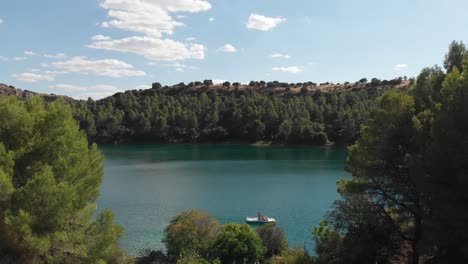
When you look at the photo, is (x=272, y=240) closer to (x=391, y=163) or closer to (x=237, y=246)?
(x=237, y=246)

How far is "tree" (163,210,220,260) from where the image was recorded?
88.4 ft

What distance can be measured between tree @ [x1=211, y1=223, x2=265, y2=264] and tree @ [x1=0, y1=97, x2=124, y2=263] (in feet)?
28.1

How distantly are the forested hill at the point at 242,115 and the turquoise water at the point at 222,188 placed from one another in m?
10.8

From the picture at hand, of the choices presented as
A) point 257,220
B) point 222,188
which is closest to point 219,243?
point 257,220

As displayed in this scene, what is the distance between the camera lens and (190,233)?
27500mm

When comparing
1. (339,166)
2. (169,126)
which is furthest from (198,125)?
(339,166)

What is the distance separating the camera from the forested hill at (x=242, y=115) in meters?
103

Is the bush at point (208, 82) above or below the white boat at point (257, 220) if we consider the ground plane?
above

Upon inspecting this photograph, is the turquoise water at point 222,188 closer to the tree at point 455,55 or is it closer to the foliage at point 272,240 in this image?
the foliage at point 272,240

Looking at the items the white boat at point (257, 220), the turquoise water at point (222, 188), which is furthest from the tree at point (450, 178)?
the white boat at point (257, 220)

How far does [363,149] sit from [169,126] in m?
107

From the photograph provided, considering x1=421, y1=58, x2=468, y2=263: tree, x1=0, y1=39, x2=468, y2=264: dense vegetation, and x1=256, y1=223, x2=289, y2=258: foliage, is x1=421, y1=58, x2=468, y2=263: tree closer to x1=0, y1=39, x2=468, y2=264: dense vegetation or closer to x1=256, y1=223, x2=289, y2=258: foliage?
x1=0, y1=39, x2=468, y2=264: dense vegetation

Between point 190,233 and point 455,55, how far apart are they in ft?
60.4

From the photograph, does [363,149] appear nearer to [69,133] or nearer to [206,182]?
[69,133]
